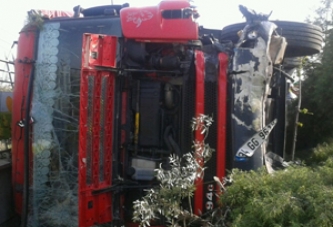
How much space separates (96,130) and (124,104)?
422mm

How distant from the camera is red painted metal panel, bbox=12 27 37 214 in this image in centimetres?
379

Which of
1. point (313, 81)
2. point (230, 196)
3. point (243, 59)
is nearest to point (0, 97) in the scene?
point (243, 59)

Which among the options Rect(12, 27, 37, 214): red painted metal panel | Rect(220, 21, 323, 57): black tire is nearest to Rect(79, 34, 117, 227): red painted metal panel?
Rect(12, 27, 37, 214): red painted metal panel

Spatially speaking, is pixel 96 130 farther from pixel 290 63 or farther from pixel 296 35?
pixel 290 63

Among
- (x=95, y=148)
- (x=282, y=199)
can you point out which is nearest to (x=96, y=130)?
(x=95, y=148)

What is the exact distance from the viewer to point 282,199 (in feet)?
6.88

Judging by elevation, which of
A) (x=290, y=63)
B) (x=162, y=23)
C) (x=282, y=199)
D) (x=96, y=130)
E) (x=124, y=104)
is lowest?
(x=282, y=199)

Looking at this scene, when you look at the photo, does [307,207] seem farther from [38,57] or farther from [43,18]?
[43,18]

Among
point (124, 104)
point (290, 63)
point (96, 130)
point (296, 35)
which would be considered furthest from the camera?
point (290, 63)

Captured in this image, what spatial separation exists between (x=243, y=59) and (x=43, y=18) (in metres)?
1.89

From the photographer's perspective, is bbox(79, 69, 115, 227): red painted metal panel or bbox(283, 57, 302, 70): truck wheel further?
bbox(283, 57, 302, 70): truck wheel

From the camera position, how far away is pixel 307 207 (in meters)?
2.07

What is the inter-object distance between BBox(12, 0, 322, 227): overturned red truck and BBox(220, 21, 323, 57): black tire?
2.14 ft

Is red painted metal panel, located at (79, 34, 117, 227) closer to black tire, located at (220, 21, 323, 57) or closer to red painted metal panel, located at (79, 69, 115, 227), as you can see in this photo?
red painted metal panel, located at (79, 69, 115, 227)
